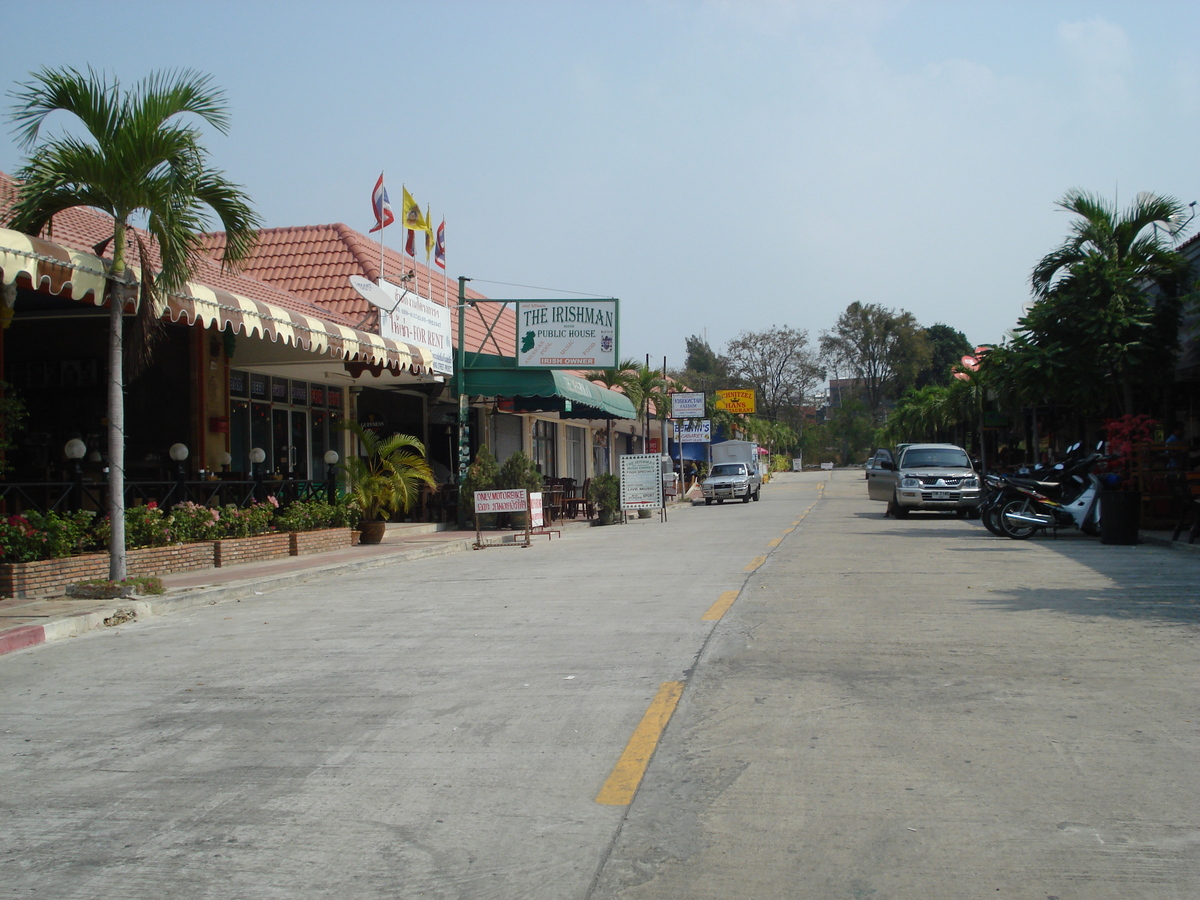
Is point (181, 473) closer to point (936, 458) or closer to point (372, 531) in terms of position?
point (372, 531)

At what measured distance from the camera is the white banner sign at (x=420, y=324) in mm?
21609

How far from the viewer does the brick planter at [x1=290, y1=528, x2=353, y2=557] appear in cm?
1742

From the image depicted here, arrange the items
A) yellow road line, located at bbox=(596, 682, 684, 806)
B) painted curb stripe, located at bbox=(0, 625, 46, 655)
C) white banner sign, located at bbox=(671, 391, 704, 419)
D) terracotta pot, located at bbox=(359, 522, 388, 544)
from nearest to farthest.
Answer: yellow road line, located at bbox=(596, 682, 684, 806) → painted curb stripe, located at bbox=(0, 625, 46, 655) → terracotta pot, located at bbox=(359, 522, 388, 544) → white banner sign, located at bbox=(671, 391, 704, 419)

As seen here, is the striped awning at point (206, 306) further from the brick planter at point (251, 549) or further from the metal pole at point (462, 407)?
the metal pole at point (462, 407)

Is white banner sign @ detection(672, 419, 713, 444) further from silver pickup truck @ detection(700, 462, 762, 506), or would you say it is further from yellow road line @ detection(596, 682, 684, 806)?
yellow road line @ detection(596, 682, 684, 806)

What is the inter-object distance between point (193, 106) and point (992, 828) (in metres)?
11.3

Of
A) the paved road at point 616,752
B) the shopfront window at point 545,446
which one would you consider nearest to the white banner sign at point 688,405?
the shopfront window at point 545,446

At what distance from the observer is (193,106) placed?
39.2 ft

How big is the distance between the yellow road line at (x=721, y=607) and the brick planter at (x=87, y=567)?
738cm

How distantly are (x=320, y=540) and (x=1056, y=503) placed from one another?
513 inches

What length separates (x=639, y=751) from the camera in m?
5.35

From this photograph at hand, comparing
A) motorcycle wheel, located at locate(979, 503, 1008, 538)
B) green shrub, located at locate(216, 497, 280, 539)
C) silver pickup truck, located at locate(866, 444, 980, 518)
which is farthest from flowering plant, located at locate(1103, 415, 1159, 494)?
green shrub, located at locate(216, 497, 280, 539)

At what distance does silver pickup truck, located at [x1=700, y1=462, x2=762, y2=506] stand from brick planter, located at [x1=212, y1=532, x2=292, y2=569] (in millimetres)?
27256

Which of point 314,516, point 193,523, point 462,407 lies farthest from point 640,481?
point 193,523
